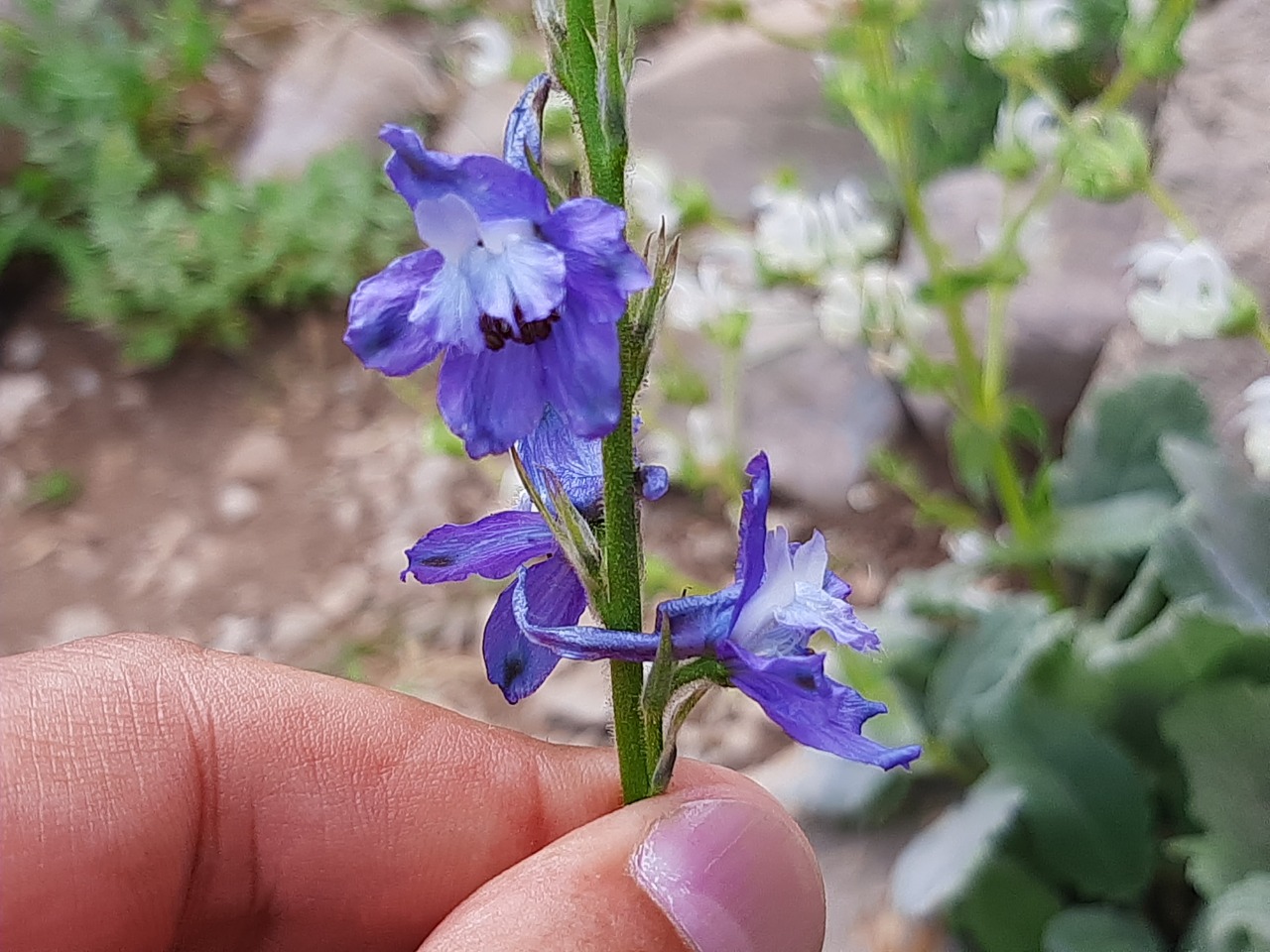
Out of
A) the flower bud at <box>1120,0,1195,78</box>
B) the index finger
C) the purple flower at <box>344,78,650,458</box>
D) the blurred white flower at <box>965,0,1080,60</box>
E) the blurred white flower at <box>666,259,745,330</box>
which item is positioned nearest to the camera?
the purple flower at <box>344,78,650,458</box>

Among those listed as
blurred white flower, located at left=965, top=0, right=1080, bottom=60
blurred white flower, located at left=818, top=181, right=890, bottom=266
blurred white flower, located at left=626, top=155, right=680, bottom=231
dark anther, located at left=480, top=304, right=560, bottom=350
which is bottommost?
blurred white flower, located at left=818, top=181, right=890, bottom=266

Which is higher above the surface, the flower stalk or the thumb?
the flower stalk

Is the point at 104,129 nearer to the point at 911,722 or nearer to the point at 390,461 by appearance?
the point at 390,461

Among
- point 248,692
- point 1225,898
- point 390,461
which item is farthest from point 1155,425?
point 390,461

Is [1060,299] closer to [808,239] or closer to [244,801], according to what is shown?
[808,239]

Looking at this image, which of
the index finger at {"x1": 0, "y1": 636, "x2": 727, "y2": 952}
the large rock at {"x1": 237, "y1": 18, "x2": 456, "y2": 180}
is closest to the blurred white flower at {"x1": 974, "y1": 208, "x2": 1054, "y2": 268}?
the index finger at {"x1": 0, "y1": 636, "x2": 727, "y2": 952}

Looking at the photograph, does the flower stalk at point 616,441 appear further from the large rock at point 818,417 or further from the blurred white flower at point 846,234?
the large rock at point 818,417

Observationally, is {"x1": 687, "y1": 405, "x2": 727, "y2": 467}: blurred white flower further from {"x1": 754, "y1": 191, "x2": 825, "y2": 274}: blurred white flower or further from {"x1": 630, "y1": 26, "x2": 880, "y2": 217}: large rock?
{"x1": 630, "y1": 26, "x2": 880, "y2": 217}: large rock
